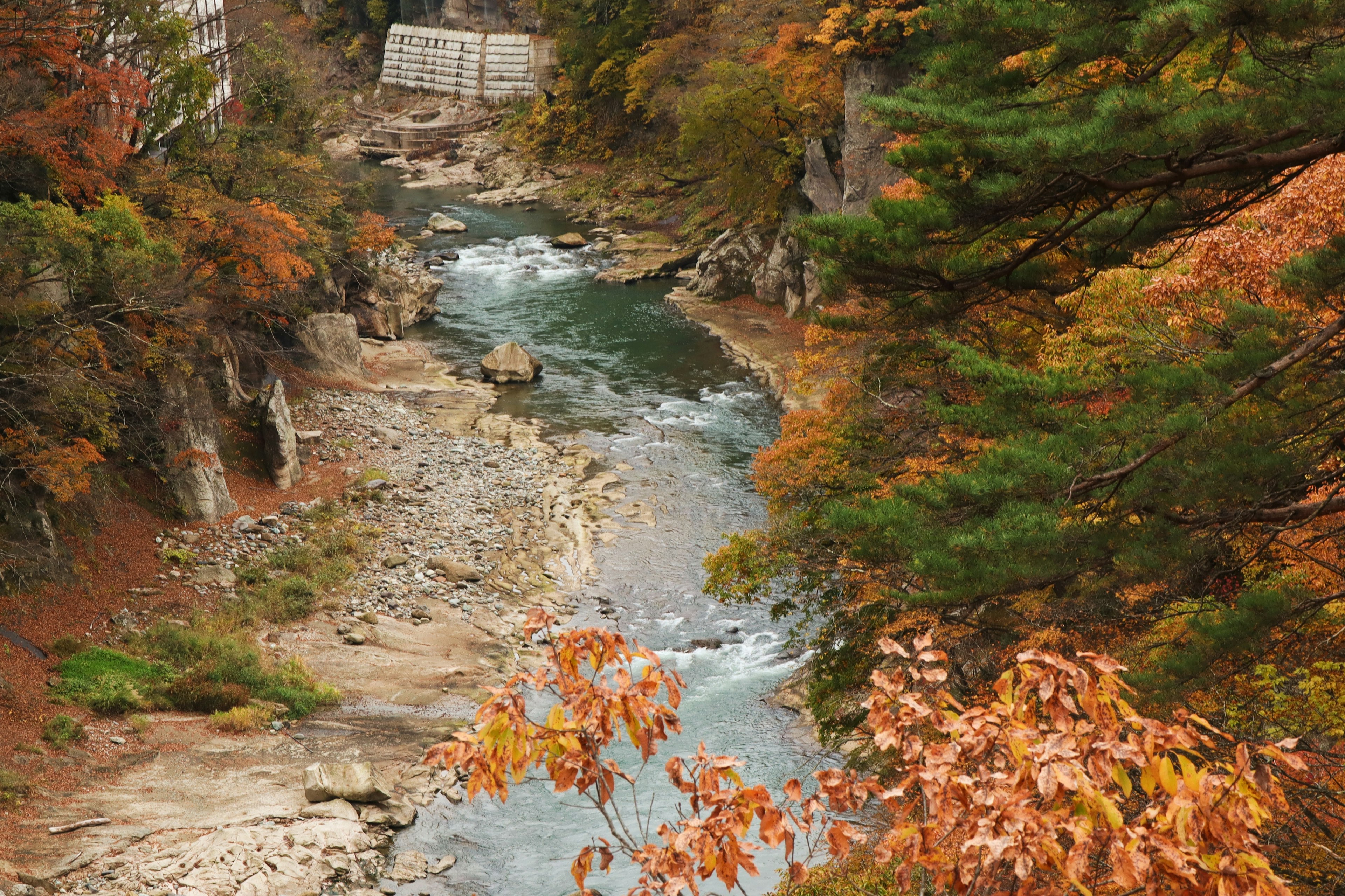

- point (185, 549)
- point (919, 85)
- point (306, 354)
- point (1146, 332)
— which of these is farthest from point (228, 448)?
point (1146, 332)

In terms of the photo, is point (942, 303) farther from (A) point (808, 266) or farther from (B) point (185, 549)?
(A) point (808, 266)

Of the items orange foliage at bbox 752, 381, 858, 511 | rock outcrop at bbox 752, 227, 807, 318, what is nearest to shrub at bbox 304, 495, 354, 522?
orange foliage at bbox 752, 381, 858, 511

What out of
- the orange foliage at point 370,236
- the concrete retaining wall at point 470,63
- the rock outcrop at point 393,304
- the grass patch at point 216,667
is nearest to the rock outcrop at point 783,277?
the rock outcrop at point 393,304

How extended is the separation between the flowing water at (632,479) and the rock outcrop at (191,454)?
23.5ft

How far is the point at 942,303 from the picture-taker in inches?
309

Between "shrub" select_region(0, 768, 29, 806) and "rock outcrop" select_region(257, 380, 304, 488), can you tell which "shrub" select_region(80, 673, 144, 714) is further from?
"rock outcrop" select_region(257, 380, 304, 488)

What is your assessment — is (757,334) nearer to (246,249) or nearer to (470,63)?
(246,249)

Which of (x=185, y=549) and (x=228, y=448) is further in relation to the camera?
(x=228, y=448)

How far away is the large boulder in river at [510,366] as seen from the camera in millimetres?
28984

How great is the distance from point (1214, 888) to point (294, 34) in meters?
36.8

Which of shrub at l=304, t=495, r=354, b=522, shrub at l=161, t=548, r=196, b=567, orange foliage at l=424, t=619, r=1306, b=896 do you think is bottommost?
shrub at l=304, t=495, r=354, b=522

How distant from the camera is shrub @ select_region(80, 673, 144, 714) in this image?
12.1 metres

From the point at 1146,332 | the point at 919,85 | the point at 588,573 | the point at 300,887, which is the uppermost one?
the point at 919,85

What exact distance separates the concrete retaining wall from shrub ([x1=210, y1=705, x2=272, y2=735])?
5691 centimetres
